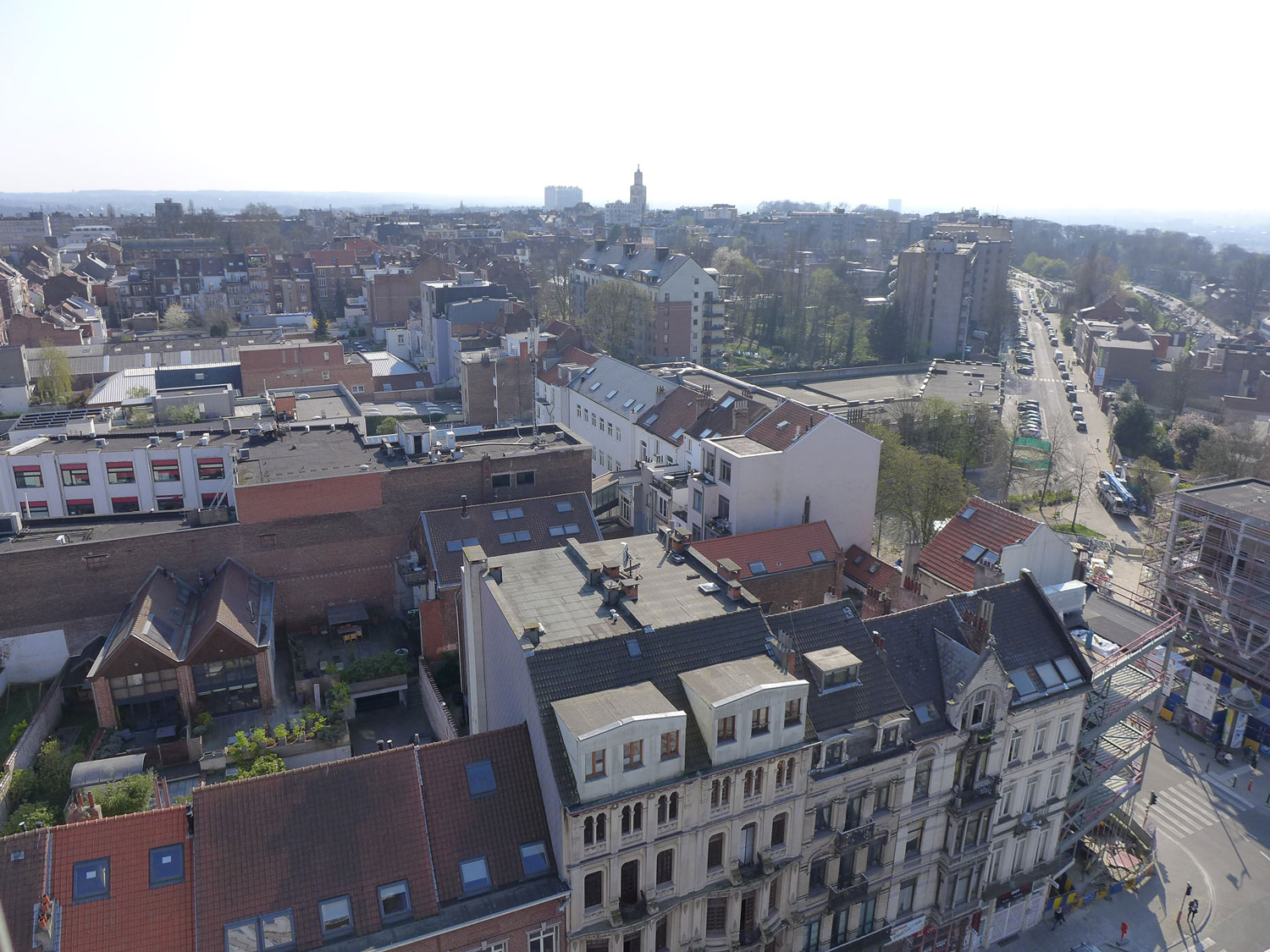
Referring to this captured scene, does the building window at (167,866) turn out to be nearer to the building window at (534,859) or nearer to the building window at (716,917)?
the building window at (534,859)

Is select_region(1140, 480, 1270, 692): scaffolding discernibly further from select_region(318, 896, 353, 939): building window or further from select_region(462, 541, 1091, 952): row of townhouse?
select_region(318, 896, 353, 939): building window

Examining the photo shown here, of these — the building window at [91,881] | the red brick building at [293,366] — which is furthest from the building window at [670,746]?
the red brick building at [293,366]

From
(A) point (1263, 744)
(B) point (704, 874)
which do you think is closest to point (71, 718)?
(B) point (704, 874)

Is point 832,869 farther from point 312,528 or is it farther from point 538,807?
point 312,528

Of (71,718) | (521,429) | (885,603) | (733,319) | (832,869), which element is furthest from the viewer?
(733,319)

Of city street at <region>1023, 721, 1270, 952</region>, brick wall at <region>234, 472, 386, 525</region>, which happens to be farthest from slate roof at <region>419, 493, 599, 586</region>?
city street at <region>1023, 721, 1270, 952</region>

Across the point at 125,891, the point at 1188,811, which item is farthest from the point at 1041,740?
the point at 125,891
